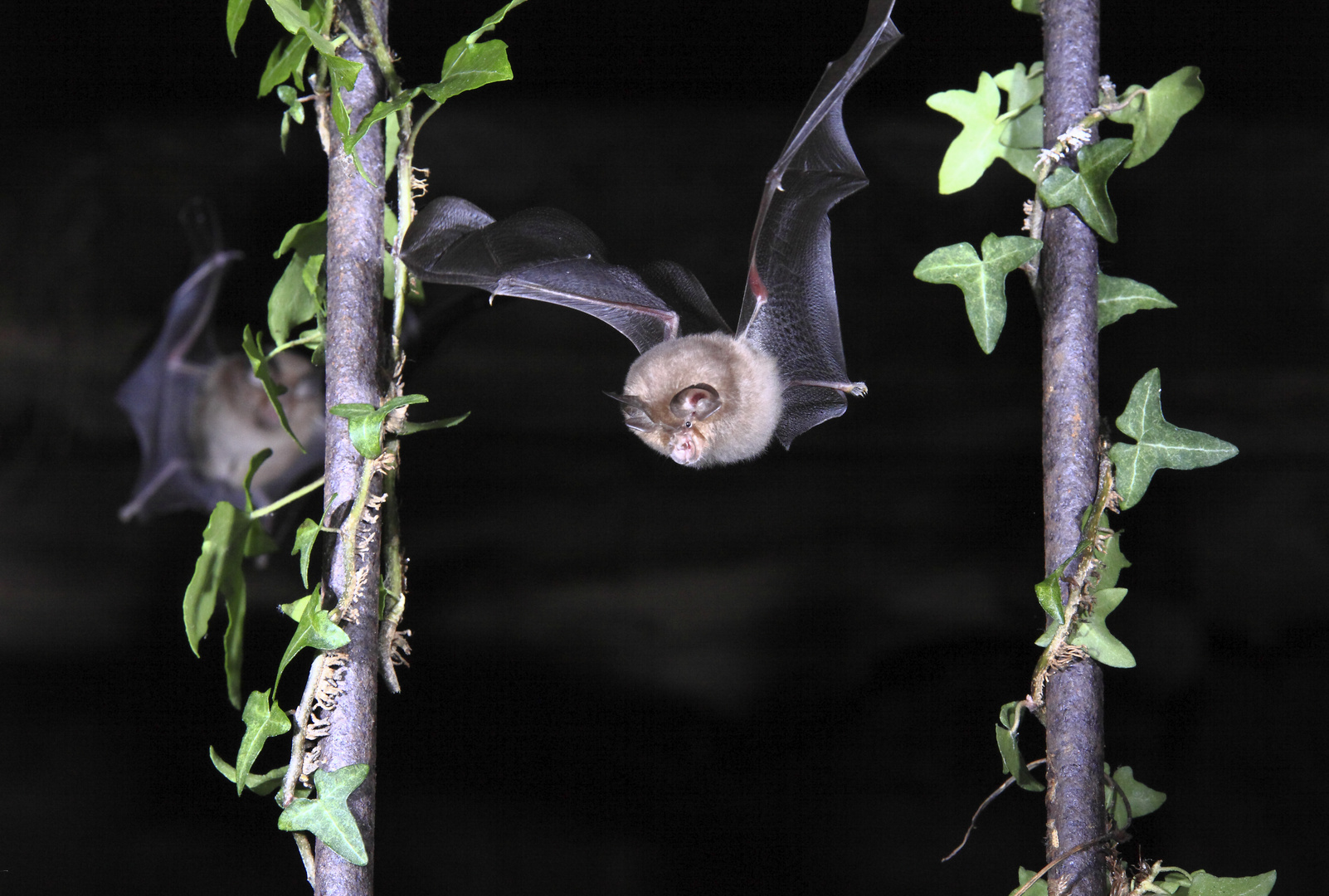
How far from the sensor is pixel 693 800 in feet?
5.22

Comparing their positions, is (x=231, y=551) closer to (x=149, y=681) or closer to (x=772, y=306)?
(x=772, y=306)

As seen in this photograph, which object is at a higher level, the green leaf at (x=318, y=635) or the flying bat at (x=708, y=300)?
the flying bat at (x=708, y=300)

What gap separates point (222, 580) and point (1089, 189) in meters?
0.96

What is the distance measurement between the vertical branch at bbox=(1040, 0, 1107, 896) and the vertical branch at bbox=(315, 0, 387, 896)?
0.64 metres

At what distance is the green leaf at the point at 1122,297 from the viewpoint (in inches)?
38.1

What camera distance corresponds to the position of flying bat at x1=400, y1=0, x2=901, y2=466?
1047 mm

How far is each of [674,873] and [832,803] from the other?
0.97 feet

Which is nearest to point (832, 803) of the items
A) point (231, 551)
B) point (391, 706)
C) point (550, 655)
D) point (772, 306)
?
point (550, 655)

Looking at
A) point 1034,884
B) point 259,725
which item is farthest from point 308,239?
point 1034,884

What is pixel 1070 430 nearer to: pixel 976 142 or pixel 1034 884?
pixel 976 142

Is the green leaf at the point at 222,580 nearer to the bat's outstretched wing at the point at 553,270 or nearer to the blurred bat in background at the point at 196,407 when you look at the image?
the bat's outstretched wing at the point at 553,270

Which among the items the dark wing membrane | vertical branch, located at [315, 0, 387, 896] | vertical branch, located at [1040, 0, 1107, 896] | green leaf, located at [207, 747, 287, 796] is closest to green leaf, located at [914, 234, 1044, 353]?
vertical branch, located at [1040, 0, 1107, 896]

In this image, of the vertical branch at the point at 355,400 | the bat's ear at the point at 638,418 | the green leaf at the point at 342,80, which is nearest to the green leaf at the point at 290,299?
the vertical branch at the point at 355,400

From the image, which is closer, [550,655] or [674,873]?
[674,873]
